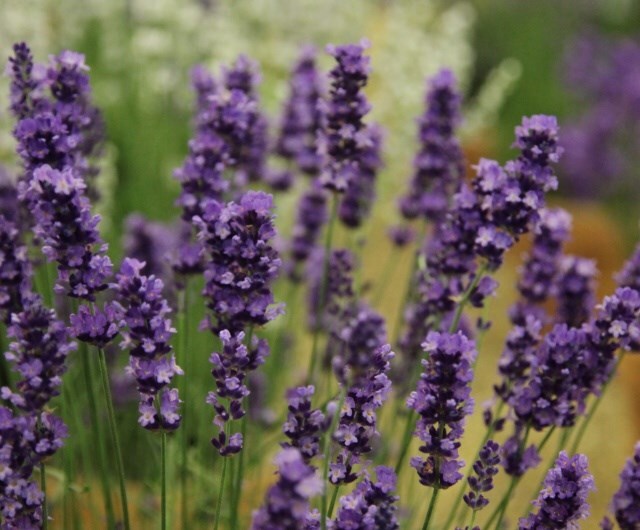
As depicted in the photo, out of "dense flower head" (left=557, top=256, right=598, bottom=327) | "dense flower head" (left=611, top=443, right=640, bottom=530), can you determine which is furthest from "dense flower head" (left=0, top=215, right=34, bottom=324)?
"dense flower head" (left=557, top=256, right=598, bottom=327)

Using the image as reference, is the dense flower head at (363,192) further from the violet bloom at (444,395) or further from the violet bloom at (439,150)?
the violet bloom at (444,395)

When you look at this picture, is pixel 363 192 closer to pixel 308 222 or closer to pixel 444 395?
pixel 308 222

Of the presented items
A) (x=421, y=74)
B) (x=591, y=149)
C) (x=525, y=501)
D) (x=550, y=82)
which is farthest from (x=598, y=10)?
(x=525, y=501)

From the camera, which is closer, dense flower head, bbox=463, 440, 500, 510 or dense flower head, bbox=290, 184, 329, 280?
dense flower head, bbox=463, 440, 500, 510

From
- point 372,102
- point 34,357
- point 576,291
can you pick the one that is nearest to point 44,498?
point 34,357

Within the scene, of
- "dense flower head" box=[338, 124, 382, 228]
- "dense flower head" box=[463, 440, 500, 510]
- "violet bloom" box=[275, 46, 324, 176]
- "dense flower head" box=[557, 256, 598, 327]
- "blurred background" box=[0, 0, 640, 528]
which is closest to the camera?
"dense flower head" box=[463, 440, 500, 510]

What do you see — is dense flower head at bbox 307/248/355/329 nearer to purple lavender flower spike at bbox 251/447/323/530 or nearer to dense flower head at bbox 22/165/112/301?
dense flower head at bbox 22/165/112/301
